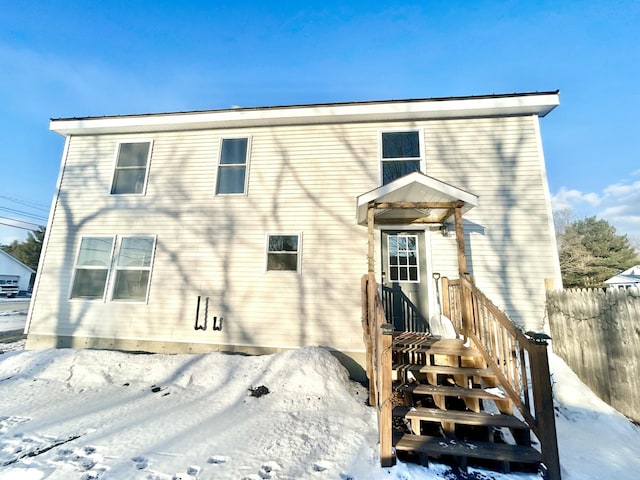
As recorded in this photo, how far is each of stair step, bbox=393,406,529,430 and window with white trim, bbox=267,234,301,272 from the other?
3463 millimetres

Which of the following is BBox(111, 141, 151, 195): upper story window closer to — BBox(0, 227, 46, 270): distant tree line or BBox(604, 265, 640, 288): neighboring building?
BBox(604, 265, 640, 288): neighboring building

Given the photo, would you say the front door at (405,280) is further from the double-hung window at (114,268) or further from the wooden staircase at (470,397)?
the double-hung window at (114,268)

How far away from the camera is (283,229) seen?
19.2 feet

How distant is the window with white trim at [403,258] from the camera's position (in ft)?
17.7

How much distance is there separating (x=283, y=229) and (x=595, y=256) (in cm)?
2731

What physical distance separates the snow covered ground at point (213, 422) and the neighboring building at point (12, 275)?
31.9 metres

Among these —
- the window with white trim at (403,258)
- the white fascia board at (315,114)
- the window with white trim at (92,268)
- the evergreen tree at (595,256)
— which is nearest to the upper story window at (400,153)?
the white fascia board at (315,114)

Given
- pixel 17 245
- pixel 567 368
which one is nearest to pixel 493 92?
pixel 567 368

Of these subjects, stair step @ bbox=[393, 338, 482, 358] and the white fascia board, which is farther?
the white fascia board

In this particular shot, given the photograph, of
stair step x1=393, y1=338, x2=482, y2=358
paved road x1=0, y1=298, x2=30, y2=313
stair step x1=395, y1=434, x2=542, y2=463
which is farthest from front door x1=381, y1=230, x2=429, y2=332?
paved road x1=0, y1=298, x2=30, y2=313

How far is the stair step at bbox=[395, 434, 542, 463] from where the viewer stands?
7.84ft

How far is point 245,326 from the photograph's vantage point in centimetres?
557

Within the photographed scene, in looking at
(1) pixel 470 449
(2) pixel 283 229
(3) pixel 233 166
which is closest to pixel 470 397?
(1) pixel 470 449

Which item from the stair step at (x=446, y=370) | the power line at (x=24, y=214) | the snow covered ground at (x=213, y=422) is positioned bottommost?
the snow covered ground at (x=213, y=422)
